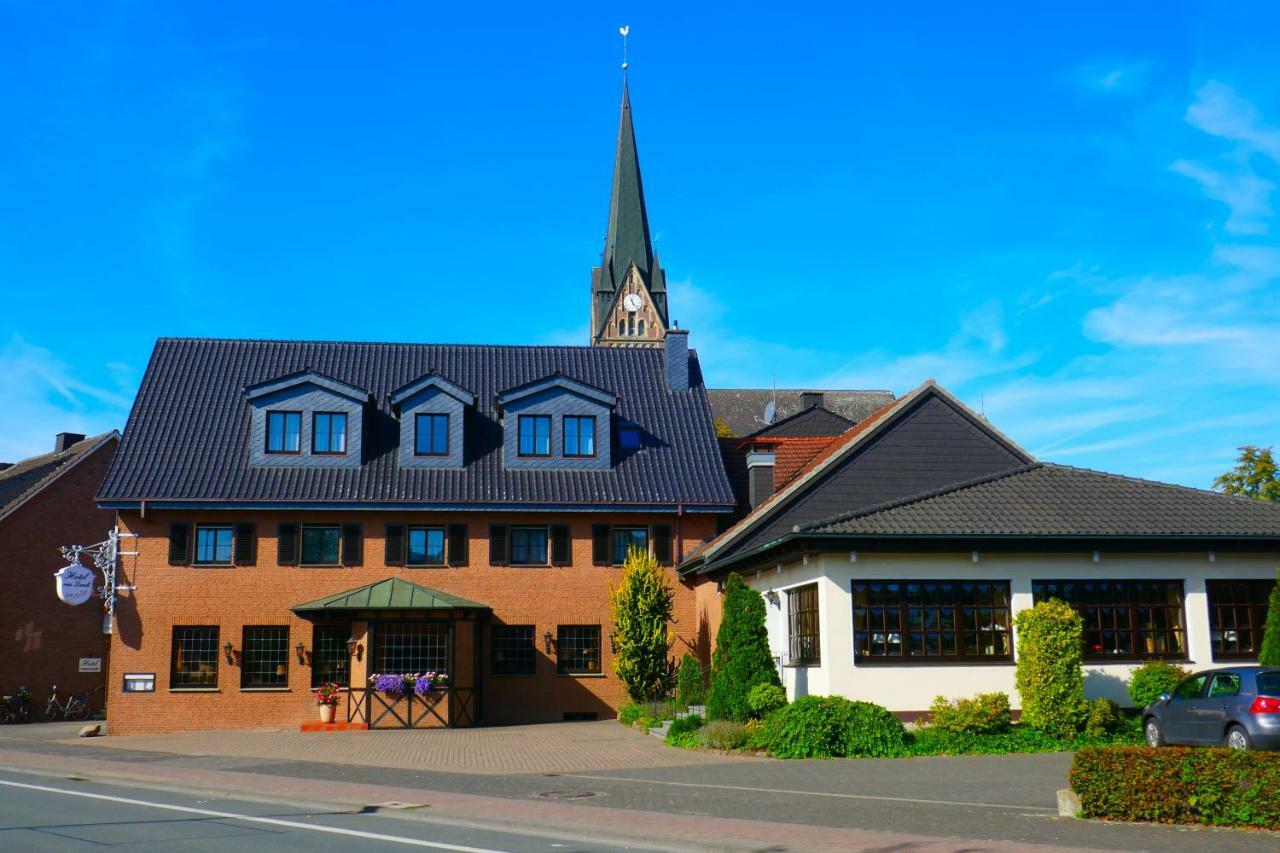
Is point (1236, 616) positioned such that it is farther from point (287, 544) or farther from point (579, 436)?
point (287, 544)

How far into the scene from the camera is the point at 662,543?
111ft

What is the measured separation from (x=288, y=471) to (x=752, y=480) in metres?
12.8

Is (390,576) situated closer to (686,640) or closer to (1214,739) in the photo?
(686,640)

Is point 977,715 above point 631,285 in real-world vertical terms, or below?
below

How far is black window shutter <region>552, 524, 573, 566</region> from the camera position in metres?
33.4

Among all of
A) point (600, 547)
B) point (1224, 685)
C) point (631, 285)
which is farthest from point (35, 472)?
point (631, 285)

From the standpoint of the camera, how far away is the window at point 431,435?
33.9 metres

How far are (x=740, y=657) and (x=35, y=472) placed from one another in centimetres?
3236

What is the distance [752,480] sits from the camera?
1324 inches

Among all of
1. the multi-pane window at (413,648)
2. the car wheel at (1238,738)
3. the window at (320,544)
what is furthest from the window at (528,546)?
the car wheel at (1238,738)

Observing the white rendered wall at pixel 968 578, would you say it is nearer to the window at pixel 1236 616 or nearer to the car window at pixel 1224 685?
the window at pixel 1236 616

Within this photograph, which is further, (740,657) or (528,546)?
(528,546)

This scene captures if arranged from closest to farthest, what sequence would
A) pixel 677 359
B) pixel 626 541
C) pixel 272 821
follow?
pixel 272 821 < pixel 626 541 < pixel 677 359

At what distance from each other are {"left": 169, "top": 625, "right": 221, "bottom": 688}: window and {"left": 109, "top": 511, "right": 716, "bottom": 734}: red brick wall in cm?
22
